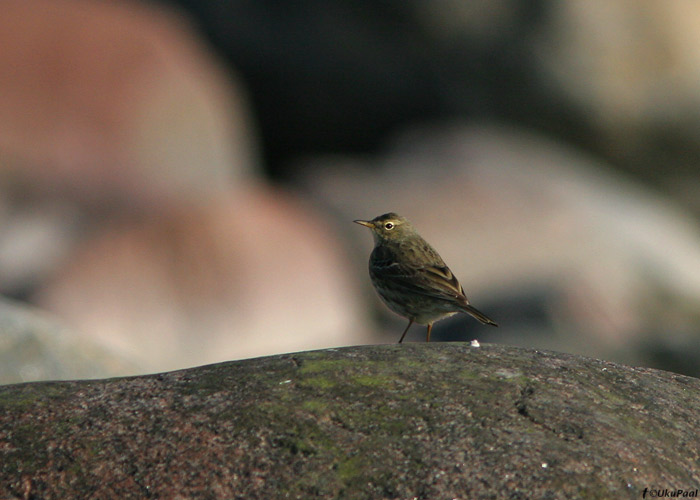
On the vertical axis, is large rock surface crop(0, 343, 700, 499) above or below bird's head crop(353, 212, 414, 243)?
below

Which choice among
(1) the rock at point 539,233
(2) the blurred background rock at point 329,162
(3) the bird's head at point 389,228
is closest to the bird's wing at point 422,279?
(3) the bird's head at point 389,228

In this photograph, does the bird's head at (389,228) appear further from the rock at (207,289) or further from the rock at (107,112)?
the rock at (107,112)

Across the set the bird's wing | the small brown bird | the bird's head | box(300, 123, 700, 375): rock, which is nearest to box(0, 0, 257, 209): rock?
box(300, 123, 700, 375): rock

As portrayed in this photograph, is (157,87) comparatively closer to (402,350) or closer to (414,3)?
(414,3)

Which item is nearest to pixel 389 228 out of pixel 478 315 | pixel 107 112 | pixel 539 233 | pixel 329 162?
pixel 478 315

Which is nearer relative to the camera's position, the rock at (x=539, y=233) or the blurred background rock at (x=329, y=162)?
the rock at (x=539, y=233)

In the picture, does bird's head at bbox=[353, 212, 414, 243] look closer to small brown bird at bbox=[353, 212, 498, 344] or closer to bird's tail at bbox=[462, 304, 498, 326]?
small brown bird at bbox=[353, 212, 498, 344]
